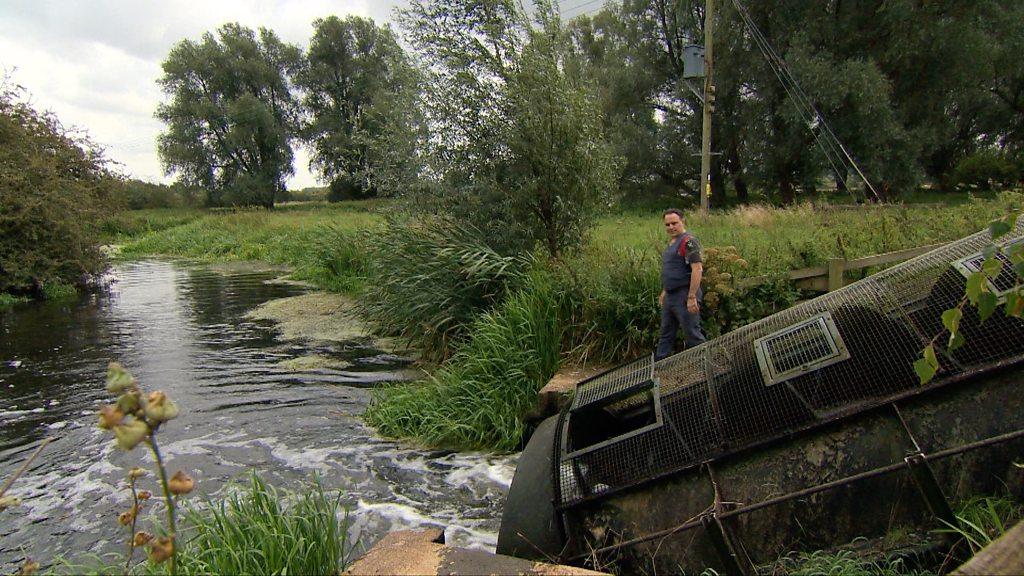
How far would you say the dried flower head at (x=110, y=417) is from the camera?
5.15 ft

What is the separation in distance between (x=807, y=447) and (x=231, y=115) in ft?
176

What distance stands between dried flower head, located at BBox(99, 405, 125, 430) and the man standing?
5.50m

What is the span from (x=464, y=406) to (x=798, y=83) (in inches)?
881

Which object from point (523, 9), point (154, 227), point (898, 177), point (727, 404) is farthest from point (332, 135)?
point (727, 404)

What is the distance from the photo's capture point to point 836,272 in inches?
318

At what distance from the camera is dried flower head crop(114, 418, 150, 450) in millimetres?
1554

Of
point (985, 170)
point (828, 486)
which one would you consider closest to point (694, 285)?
point (828, 486)

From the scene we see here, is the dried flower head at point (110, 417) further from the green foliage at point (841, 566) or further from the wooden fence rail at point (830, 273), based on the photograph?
the wooden fence rail at point (830, 273)

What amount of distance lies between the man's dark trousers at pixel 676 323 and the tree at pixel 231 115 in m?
50.3

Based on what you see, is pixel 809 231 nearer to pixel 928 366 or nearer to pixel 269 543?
pixel 928 366

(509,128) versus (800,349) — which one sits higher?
(509,128)

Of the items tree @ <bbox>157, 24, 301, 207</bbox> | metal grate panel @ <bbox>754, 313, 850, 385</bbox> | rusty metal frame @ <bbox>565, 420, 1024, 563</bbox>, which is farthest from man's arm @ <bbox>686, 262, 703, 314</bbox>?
tree @ <bbox>157, 24, 301, 207</bbox>

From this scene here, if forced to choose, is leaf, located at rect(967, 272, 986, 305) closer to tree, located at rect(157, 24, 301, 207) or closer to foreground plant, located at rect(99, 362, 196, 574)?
foreground plant, located at rect(99, 362, 196, 574)

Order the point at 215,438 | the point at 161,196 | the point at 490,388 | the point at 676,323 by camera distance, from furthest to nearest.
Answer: the point at 161,196 → the point at 490,388 → the point at 215,438 → the point at 676,323
